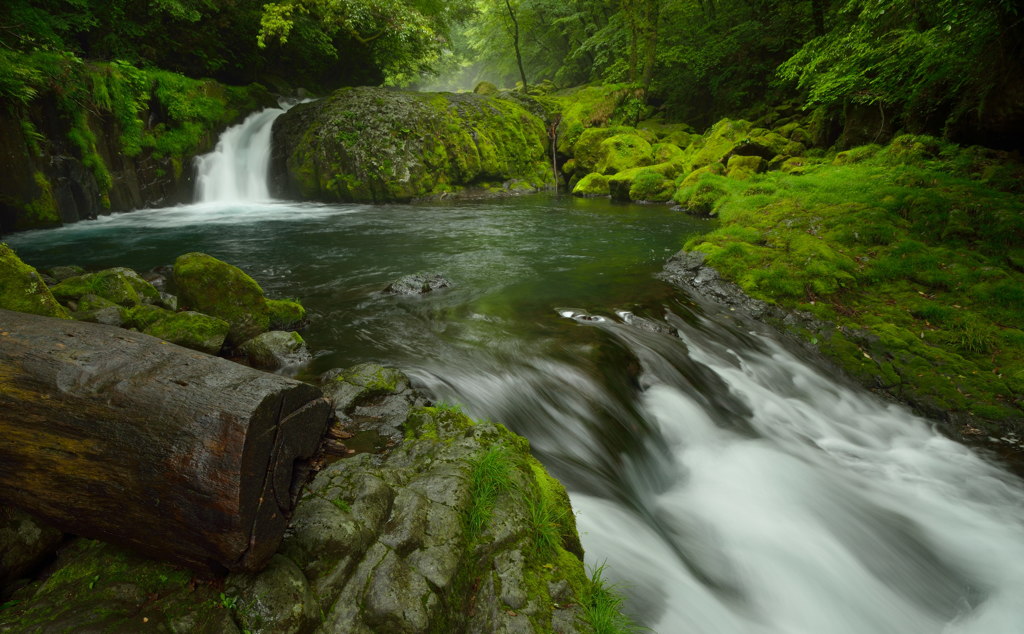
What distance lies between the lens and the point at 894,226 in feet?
25.4

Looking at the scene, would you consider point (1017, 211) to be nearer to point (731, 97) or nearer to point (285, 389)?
point (285, 389)

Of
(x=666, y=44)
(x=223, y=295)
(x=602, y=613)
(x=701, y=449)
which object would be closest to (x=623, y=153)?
(x=666, y=44)

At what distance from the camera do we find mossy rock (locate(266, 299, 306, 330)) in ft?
18.1

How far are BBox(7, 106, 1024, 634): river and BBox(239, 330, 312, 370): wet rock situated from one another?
23cm

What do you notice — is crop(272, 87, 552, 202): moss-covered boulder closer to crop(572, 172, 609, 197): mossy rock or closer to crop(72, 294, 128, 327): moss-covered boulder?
crop(572, 172, 609, 197): mossy rock

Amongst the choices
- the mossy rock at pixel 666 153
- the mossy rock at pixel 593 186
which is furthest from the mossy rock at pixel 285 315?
the mossy rock at pixel 666 153

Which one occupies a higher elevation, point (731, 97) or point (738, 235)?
point (731, 97)

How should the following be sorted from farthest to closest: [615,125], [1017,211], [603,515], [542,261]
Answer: [615,125], [542,261], [1017,211], [603,515]

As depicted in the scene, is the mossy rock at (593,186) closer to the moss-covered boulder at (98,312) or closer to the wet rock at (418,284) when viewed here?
the wet rock at (418,284)

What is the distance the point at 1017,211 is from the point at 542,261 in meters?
7.55

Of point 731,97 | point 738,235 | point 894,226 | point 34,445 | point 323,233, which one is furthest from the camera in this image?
point 731,97

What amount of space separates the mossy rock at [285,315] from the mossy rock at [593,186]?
15.3 metres

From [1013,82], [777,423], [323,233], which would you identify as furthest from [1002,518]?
[323,233]

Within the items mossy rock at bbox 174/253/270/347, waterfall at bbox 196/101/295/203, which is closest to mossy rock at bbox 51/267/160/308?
mossy rock at bbox 174/253/270/347
